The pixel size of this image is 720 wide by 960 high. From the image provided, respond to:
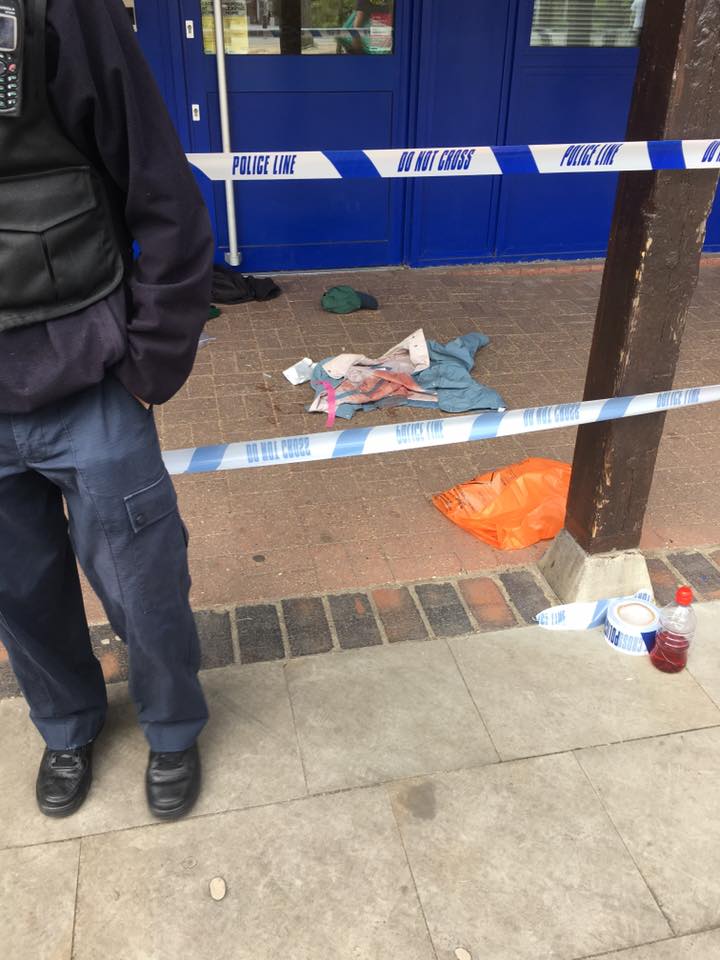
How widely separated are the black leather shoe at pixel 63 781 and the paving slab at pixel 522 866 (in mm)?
905

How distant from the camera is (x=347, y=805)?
2.41 meters

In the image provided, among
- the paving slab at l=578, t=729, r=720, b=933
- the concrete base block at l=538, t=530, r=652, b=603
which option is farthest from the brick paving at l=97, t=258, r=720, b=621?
the paving slab at l=578, t=729, r=720, b=933

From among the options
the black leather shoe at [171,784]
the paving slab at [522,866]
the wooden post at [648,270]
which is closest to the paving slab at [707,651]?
the wooden post at [648,270]

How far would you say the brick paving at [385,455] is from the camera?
3465mm

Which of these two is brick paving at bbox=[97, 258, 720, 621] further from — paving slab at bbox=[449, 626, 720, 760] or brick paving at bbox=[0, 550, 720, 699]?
paving slab at bbox=[449, 626, 720, 760]

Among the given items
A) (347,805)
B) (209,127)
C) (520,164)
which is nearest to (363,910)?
(347,805)

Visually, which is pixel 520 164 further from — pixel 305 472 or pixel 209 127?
pixel 209 127

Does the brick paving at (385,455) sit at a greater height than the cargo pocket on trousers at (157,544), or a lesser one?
lesser

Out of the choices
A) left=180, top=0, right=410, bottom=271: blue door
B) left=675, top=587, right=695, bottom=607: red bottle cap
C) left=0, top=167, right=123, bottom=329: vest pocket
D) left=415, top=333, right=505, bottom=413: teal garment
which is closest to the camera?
left=0, top=167, right=123, bottom=329: vest pocket

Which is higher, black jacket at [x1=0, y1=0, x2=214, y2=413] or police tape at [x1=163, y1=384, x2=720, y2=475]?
black jacket at [x1=0, y1=0, x2=214, y2=413]

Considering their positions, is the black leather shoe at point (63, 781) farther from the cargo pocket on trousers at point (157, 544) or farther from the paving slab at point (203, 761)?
the cargo pocket on trousers at point (157, 544)

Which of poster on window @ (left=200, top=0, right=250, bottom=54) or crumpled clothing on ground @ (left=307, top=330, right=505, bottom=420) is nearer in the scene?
crumpled clothing on ground @ (left=307, top=330, right=505, bottom=420)

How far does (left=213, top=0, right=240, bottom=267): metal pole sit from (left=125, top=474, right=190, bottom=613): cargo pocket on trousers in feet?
14.4

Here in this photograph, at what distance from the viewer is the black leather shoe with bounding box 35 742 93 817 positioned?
2.37 m
